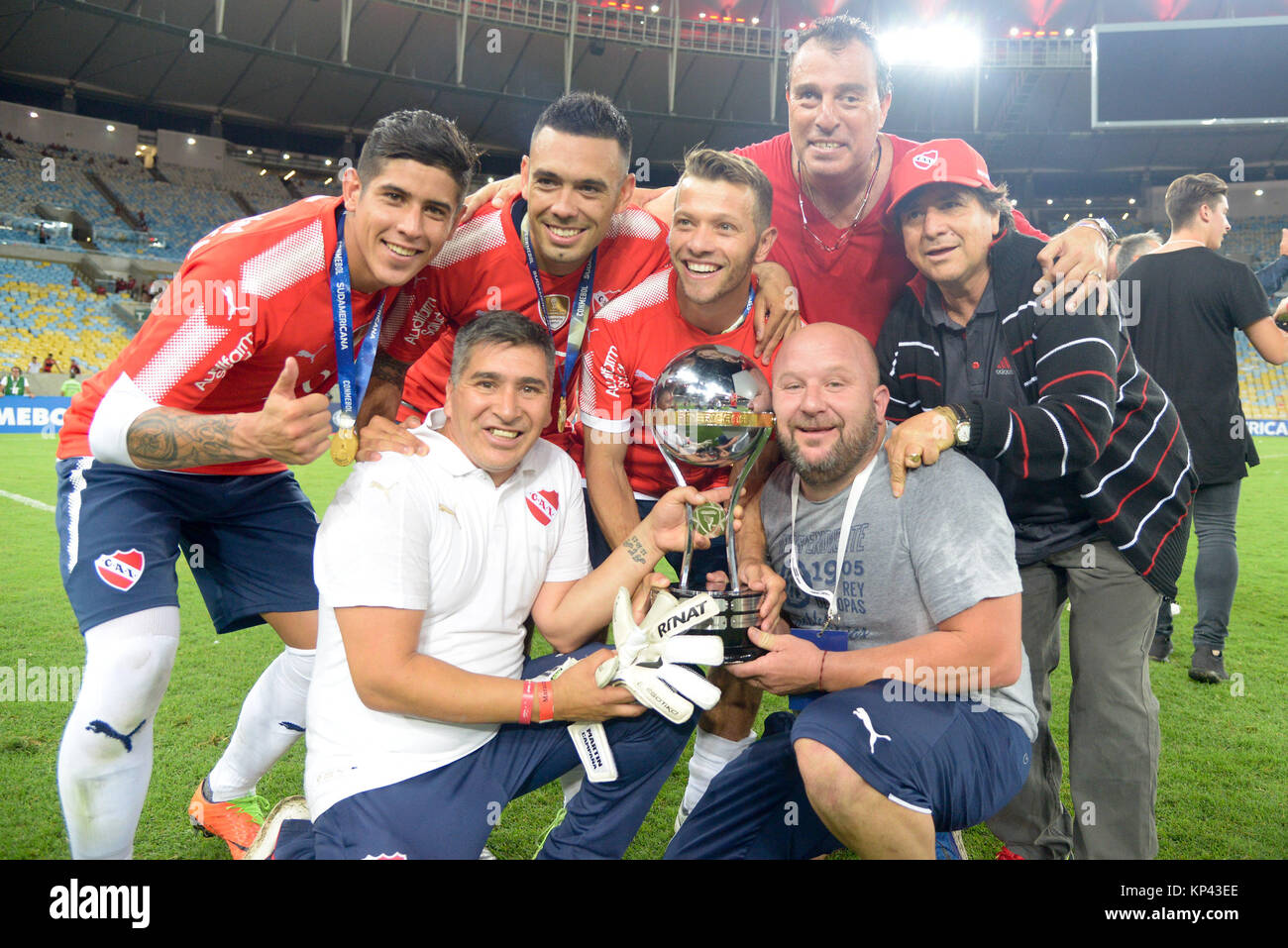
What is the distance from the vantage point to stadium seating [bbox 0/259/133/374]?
69.8 ft

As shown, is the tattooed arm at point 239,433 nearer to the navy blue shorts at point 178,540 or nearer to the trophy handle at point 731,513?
the navy blue shorts at point 178,540

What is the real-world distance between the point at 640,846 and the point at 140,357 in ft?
6.89

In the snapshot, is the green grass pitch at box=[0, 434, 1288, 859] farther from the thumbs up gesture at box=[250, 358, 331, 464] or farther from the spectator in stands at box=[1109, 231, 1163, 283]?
the spectator in stands at box=[1109, 231, 1163, 283]

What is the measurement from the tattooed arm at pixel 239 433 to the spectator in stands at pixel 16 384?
64.7 ft

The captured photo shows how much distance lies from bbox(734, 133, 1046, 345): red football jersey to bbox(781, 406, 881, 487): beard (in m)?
0.85

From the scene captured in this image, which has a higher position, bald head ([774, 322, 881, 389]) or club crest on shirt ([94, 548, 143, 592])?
bald head ([774, 322, 881, 389])

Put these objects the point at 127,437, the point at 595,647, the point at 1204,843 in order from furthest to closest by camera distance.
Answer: the point at 1204,843 → the point at 595,647 → the point at 127,437

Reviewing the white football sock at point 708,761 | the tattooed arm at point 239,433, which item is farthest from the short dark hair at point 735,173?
the white football sock at point 708,761

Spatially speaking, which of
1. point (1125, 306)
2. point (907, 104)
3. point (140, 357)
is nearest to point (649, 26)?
point (907, 104)

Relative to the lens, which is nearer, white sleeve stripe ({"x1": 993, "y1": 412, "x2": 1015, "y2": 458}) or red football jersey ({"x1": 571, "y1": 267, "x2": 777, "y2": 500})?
white sleeve stripe ({"x1": 993, "y1": 412, "x2": 1015, "y2": 458})

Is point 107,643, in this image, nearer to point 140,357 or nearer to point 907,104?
point 140,357

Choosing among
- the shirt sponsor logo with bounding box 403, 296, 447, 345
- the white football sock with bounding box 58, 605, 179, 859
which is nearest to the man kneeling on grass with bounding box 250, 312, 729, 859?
the white football sock with bounding box 58, 605, 179, 859

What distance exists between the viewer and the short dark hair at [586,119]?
2.79m
